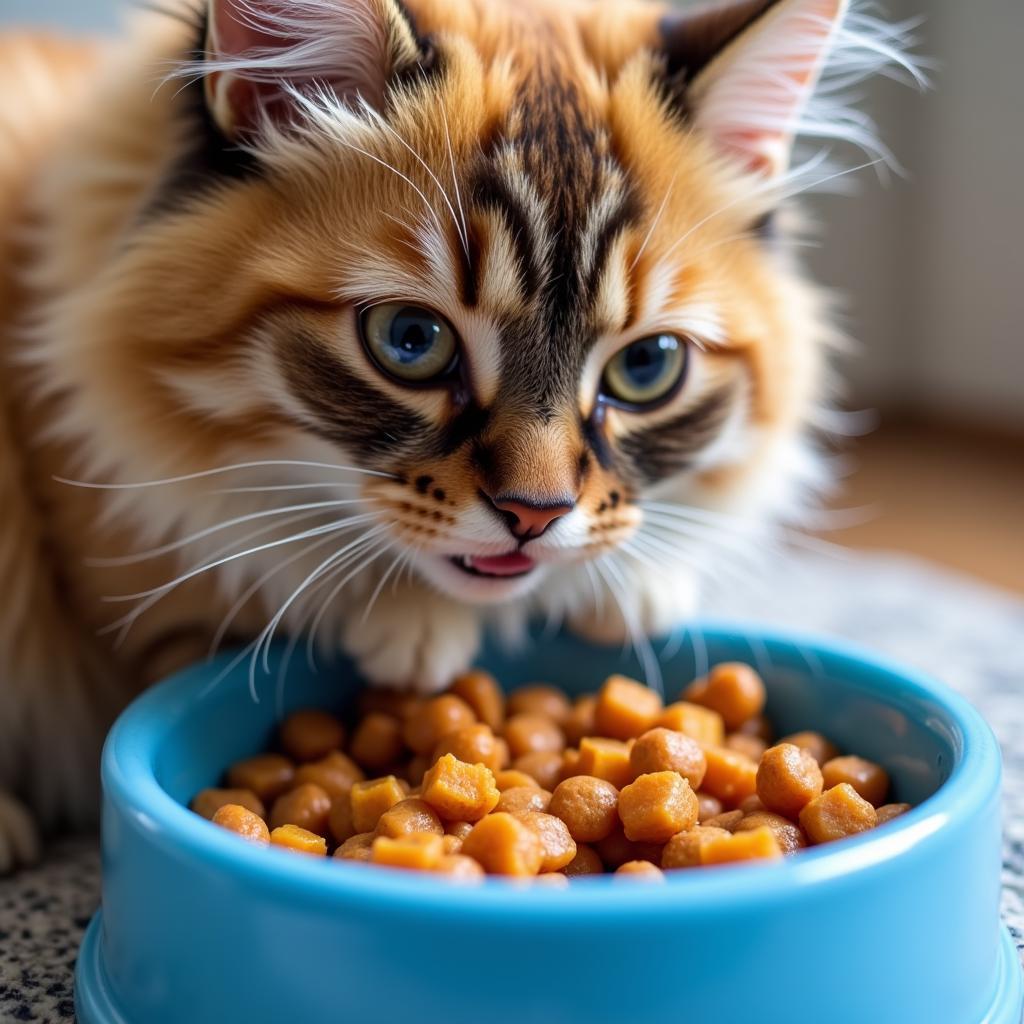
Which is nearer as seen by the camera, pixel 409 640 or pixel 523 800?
pixel 523 800

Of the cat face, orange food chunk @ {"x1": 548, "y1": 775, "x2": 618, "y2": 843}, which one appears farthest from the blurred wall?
orange food chunk @ {"x1": 548, "y1": 775, "x2": 618, "y2": 843}

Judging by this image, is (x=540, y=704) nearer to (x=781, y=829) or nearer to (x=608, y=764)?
(x=608, y=764)

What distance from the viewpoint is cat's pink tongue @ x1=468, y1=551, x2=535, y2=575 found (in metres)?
1.19

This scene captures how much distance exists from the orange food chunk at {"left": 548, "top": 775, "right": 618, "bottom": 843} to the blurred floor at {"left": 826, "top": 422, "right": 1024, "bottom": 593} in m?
1.42

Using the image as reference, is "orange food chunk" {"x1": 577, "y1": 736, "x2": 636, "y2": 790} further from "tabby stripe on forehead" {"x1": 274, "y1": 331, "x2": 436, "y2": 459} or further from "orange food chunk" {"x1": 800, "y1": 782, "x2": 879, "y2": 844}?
"tabby stripe on forehead" {"x1": 274, "y1": 331, "x2": 436, "y2": 459}

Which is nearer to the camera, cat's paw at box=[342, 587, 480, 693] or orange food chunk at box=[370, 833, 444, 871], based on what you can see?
orange food chunk at box=[370, 833, 444, 871]

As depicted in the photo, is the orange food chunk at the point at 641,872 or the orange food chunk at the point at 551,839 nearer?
the orange food chunk at the point at 641,872

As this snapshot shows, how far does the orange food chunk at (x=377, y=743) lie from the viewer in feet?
4.22

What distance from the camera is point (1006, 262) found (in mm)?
3100

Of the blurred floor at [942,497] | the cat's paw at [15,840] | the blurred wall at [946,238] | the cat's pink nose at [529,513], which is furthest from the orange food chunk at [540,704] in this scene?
the blurred wall at [946,238]

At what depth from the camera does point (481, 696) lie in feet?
4.38

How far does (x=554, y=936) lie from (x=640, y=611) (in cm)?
67

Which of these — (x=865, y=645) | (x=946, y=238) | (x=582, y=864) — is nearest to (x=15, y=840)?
(x=582, y=864)

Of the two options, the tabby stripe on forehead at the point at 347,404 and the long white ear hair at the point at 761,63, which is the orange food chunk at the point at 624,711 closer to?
the tabby stripe on forehead at the point at 347,404
